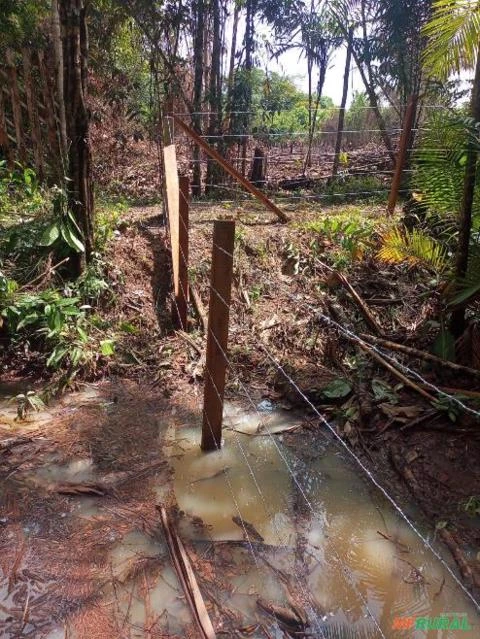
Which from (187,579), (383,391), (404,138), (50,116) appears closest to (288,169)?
(404,138)

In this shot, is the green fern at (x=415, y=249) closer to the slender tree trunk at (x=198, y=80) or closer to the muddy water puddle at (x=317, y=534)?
the muddy water puddle at (x=317, y=534)

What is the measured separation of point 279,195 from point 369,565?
6.91 m

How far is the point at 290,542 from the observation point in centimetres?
243

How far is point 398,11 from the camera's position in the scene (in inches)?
324

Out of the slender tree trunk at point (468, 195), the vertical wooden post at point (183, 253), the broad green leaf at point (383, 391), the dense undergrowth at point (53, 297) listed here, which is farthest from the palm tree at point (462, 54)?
the dense undergrowth at point (53, 297)

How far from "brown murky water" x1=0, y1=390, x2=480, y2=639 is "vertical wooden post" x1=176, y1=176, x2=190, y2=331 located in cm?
142

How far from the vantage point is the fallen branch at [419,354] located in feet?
10.5

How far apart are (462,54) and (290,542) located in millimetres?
3352

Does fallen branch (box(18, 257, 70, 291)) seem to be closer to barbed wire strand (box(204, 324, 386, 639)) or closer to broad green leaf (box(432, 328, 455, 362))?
barbed wire strand (box(204, 324, 386, 639))

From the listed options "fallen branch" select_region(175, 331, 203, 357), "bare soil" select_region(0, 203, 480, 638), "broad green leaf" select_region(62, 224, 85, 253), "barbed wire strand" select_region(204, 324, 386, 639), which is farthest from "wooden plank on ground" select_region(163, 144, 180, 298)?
"barbed wire strand" select_region(204, 324, 386, 639)

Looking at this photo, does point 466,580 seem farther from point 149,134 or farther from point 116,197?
point 149,134

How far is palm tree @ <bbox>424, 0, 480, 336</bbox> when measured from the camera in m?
3.09
